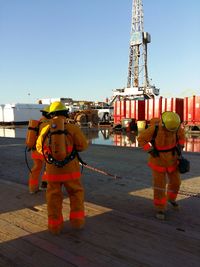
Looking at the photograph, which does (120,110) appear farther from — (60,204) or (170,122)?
(60,204)

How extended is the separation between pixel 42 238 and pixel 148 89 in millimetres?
75608

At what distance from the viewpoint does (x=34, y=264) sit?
3.14 meters

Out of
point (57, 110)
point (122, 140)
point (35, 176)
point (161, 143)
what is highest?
point (57, 110)

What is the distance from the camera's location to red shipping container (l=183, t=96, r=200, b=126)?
2488 centimetres

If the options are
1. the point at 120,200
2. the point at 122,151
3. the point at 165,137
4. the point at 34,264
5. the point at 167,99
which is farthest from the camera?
the point at 167,99

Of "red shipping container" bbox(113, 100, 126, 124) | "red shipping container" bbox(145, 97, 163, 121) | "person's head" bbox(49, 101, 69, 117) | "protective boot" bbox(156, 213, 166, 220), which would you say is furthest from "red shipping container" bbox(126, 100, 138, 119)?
"person's head" bbox(49, 101, 69, 117)

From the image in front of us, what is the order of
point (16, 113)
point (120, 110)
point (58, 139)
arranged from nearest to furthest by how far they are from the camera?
1. point (58, 139)
2. point (120, 110)
3. point (16, 113)

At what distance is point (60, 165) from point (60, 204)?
0.49 m

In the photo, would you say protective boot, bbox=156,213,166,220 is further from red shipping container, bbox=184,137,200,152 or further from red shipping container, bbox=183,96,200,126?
red shipping container, bbox=183,96,200,126

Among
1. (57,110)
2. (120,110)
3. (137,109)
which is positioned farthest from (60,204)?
(120,110)

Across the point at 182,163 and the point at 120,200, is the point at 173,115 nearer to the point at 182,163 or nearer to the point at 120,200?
the point at 182,163

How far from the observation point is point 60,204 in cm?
398

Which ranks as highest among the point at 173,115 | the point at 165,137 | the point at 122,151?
the point at 173,115

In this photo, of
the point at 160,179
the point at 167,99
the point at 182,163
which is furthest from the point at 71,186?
the point at 167,99
